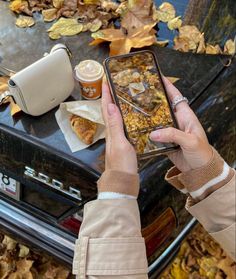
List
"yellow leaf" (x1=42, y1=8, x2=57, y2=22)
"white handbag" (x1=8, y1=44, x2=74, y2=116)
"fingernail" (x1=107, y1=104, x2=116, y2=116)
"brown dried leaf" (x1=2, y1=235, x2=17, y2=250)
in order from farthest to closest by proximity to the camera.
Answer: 1. "brown dried leaf" (x1=2, y1=235, x2=17, y2=250)
2. "yellow leaf" (x1=42, y1=8, x2=57, y2=22)
3. "white handbag" (x1=8, y1=44, x2=74, y2=116)
4. "fingernail" (x1=107, y1=104, x2=116, y2=116)

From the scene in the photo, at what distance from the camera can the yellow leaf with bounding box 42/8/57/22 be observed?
9.23 ft

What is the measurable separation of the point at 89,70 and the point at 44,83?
0.75ft

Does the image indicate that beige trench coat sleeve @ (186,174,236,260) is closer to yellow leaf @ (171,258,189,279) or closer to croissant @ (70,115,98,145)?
croissant @ (70,115,98,145)

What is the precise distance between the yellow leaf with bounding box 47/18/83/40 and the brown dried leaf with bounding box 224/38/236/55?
2.51ft

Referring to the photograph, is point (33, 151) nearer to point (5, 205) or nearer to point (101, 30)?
point (5, 205)

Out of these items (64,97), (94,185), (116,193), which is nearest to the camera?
(116,193)

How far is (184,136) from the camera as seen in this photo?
6.26 feet

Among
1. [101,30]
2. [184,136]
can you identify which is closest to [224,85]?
[101,30]

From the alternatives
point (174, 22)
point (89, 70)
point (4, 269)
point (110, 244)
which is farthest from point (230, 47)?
point (4, 269)

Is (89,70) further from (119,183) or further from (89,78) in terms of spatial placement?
(119,183)

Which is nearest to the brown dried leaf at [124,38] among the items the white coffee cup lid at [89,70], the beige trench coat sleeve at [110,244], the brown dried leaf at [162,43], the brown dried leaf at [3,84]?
the brown dried leaf at [162,43]

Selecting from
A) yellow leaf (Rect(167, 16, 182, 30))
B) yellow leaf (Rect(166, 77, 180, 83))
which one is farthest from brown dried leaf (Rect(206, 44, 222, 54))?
yellow leaf (Rect(166, 77, 180, 83))

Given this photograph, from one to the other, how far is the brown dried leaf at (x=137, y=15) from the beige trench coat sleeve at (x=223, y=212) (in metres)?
1.23

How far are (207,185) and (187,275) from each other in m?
1.61
